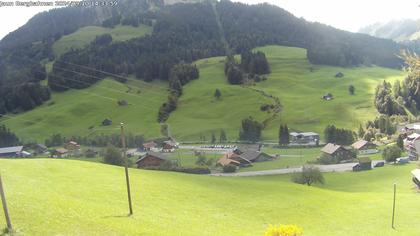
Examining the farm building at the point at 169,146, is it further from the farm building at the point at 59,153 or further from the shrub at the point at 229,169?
the shrub at the point at 229,169

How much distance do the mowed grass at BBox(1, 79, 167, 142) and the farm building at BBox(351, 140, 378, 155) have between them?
2649 inches

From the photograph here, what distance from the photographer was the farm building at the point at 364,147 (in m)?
115

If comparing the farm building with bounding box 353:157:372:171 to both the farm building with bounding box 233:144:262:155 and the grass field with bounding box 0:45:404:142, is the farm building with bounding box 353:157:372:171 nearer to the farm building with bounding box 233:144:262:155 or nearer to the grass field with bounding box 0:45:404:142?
the farm building with bounding box 233:144:262:155

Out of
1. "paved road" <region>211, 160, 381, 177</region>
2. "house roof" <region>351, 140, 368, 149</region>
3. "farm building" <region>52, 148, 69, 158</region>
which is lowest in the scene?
"farm building" <region>52, 148, 69, 158</region>

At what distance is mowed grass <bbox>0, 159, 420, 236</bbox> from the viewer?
29.4 m

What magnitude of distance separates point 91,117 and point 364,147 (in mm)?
111075

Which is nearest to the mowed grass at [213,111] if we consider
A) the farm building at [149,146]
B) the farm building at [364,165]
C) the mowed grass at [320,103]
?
the mowed grass at [320,103]

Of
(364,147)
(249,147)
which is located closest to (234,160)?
(249,147)

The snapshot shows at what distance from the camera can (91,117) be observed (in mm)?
178250

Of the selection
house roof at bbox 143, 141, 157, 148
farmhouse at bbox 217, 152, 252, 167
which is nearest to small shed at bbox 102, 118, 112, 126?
house roof at bbox 143, 141, 157, 148

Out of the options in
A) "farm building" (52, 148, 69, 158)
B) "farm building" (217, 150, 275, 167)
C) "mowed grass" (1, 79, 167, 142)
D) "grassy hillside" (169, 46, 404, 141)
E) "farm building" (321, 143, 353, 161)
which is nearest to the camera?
"farm building" (217, 150, 275, 167)

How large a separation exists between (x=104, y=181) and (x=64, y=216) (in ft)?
47.9

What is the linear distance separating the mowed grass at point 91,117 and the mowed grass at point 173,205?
101 meters

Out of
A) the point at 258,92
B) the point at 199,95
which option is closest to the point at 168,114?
the point at 199,95
